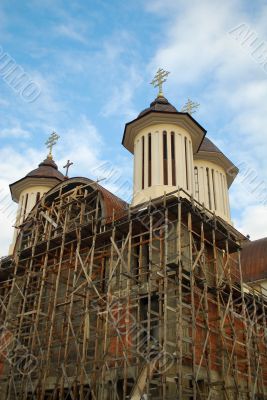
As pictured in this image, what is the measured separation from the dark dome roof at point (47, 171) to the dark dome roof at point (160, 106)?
8.51 m

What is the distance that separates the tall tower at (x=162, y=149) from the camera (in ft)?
70.3

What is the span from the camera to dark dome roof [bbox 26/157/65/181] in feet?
101

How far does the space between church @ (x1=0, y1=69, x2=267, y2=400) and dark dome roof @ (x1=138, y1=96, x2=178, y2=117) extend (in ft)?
0.38

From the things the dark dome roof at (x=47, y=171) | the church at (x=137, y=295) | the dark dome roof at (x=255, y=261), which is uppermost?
the dark dome roof at (x=47, y=171)

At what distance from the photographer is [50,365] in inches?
747

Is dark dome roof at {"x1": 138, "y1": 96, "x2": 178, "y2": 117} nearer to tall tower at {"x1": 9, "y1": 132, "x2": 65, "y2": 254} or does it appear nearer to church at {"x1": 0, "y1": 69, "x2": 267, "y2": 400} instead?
church at {"x1": 0, "y1": 69, "x2": 267, "y2": 400}

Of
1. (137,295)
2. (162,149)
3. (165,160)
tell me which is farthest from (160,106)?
(137,295)

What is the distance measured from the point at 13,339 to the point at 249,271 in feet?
47.8

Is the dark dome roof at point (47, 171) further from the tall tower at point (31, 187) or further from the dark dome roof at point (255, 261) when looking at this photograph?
the dark dome roof at point (255, 261)

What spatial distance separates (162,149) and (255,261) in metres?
11.2

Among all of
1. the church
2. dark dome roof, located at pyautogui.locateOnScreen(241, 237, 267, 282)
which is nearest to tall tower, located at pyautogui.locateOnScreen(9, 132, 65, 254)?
the church

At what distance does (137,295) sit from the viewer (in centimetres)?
1703

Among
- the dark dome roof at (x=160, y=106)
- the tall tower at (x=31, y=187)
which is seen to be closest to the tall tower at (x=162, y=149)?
the dark dome roof at (x=160, y=106)

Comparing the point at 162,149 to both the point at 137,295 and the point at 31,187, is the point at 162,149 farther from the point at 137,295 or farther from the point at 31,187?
the point at 31,187
